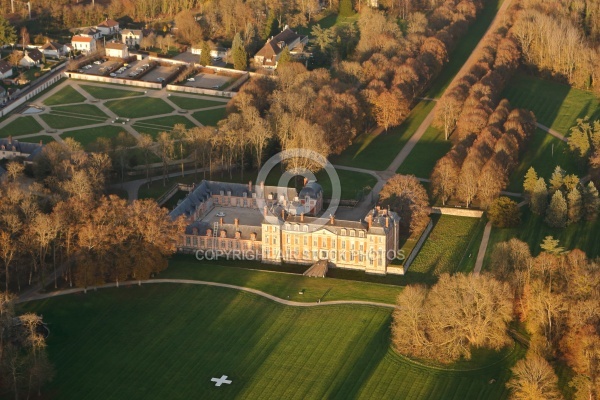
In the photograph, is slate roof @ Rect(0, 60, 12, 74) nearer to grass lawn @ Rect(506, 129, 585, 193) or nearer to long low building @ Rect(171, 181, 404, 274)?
long low building @ Rect(171, 181, 404, 274)

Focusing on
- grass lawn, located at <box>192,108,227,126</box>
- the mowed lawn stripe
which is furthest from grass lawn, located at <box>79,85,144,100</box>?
grass lawn, located at <box>192,108,227,126</box>

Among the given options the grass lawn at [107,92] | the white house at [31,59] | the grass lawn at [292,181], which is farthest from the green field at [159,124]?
the white house at [31,59]

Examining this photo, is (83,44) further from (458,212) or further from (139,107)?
(458,212)

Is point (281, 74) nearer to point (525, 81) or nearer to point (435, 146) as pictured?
point (435, 146)

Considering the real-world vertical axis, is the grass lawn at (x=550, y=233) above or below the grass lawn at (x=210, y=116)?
below

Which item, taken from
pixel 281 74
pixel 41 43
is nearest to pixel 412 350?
pixel 281 74

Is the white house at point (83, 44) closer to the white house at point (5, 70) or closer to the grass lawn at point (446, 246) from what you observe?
the white house at point (5, 70)
